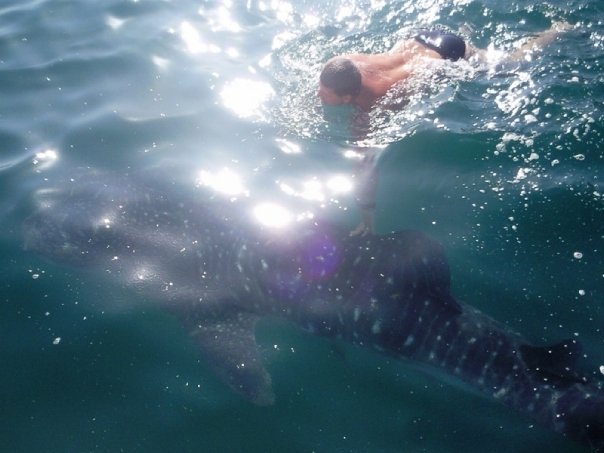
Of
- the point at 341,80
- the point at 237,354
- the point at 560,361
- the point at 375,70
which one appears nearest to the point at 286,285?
the point at 237,354

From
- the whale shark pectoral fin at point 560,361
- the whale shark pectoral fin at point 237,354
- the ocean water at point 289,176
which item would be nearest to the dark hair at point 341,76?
the ocean water at point 289,176

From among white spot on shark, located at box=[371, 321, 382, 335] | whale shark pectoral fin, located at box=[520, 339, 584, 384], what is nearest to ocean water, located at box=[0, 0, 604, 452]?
white spot on shark, located at box=[371, 321, 382, 335]

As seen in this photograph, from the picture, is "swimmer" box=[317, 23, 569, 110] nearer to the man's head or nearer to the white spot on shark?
the man's head

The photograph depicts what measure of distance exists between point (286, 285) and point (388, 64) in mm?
3946

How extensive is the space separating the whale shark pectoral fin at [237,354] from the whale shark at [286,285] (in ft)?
0.04

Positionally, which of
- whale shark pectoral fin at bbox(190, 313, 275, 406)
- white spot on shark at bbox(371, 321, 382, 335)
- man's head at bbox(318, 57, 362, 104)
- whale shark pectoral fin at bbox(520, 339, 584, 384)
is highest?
man's head at bbox(318, 57, 362, 104)

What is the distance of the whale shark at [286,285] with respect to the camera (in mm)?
4402

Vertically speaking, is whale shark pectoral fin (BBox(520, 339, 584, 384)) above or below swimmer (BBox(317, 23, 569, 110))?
below

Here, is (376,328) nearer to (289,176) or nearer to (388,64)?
(289,176)

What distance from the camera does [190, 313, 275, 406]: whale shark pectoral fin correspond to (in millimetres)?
4641

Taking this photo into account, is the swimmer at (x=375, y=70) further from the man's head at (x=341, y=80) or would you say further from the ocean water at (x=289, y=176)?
the ocean water at (x=289, y=176)

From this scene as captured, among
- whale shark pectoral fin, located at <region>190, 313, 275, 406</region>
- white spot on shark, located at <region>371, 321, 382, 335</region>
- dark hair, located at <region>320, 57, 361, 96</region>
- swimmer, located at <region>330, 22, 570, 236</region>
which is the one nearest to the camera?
whale shark pectoral fin, located at <region>190, 313, 275, 406</region>

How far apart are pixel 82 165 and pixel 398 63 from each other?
466 cm

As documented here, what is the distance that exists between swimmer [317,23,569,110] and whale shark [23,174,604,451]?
6.51 feet
